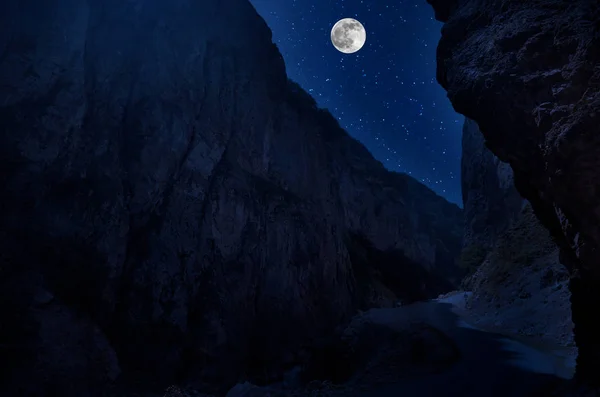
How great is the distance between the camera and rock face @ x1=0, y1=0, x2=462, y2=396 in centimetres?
1423

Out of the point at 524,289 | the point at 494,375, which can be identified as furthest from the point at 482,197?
the point at 494,375

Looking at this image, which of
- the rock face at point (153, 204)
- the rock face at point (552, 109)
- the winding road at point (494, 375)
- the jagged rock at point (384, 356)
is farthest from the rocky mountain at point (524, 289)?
the rock face at point (153, 204)

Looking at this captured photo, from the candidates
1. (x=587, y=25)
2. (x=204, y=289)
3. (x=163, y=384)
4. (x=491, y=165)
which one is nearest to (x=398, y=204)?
(x=491, y=165)

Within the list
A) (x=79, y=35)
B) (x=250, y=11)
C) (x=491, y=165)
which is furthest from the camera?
(x=491, y=165)

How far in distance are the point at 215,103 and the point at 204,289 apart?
1422 centimetres

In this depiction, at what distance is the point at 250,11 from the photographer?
3184 cm

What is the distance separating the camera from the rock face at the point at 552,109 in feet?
19.3

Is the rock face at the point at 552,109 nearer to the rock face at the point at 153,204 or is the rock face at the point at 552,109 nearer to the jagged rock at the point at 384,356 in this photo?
the jagged rock at the point at 384,356

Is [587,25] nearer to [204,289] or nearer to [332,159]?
[204,289]

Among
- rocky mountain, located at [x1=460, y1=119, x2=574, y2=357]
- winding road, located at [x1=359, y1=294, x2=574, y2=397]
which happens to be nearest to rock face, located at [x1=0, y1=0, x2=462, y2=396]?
winding road, located at [x1=359, y1=294, x2=574, y2=397]

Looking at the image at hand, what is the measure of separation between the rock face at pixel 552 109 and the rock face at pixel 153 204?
1682 centimetres

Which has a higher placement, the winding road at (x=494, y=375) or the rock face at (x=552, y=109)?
the rock face at (x=552, y=109)

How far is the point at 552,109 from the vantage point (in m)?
6.68

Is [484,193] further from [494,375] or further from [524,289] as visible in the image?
[494,375]
